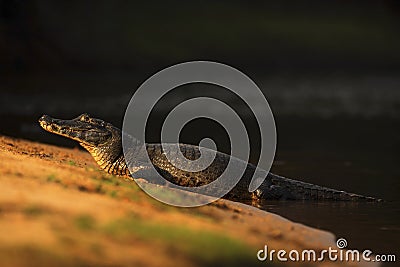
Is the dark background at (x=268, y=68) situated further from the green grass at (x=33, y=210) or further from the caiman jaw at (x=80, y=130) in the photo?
the green grass at (x=33, y=210)

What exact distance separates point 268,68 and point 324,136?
5061 cm

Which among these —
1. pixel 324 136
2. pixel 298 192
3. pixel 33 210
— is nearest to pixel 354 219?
pixel 298 192

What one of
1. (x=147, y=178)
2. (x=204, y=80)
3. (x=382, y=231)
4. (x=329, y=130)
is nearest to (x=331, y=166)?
(x=147, y=178)

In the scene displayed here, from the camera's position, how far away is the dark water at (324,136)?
1173cm

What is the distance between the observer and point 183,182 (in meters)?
13.4

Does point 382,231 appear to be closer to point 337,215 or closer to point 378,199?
point 337,215

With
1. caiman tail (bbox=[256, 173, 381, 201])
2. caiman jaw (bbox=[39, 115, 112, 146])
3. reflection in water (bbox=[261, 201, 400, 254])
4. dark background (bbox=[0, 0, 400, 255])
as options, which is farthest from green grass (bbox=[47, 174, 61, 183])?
caiman tail (bbox=[256, 173, 381, 201])

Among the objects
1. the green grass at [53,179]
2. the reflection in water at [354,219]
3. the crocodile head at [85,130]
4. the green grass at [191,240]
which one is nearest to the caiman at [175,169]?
the crocodile head at [85,130]

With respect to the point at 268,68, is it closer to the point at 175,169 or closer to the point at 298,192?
the point at 298,192

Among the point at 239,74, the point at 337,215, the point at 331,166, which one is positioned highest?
the point at 239,74

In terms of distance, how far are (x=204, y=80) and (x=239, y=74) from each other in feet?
39.5

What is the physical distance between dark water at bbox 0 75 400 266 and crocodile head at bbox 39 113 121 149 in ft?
9.78

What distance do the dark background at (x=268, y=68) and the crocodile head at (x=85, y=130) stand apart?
3.44m

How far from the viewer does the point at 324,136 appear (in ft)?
78.8
